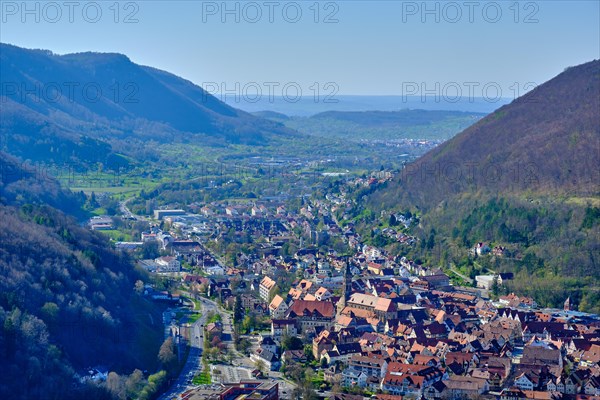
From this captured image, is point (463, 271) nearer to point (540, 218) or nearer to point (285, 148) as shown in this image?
point (540, 218)

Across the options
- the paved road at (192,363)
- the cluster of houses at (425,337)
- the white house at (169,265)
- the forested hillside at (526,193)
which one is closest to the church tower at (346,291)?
the cluster of houses at (425,337)

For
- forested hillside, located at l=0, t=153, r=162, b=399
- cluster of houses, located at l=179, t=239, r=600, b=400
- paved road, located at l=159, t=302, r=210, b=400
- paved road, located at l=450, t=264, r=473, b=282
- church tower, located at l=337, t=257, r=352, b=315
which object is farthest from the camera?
paved road, located at l=450, t=264, r=473, b=282

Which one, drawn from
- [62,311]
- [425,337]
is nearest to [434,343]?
[425,337]

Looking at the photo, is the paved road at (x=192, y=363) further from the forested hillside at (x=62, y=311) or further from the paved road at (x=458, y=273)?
the paved road at (x=458, y=273)

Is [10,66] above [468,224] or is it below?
above

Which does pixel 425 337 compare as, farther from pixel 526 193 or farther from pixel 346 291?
pixel 526 193

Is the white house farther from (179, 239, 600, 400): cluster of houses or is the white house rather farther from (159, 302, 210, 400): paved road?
(159, 302, 210, 400): paved road

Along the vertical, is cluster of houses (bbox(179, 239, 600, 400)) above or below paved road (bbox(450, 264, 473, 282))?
below

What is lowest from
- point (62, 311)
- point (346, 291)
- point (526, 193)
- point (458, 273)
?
point (458, 273)

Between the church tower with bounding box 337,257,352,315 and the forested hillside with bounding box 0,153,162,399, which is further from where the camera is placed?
the church tower with bounding box 337,257,352,315

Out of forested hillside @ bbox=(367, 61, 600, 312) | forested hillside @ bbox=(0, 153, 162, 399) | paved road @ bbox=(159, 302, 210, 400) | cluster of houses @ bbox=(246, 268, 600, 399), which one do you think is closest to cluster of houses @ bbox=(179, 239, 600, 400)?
cluster of houses @ bbox=(246, 268, 600, 399)

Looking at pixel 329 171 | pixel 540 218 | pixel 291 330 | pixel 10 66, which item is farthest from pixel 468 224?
pixel 10 66
